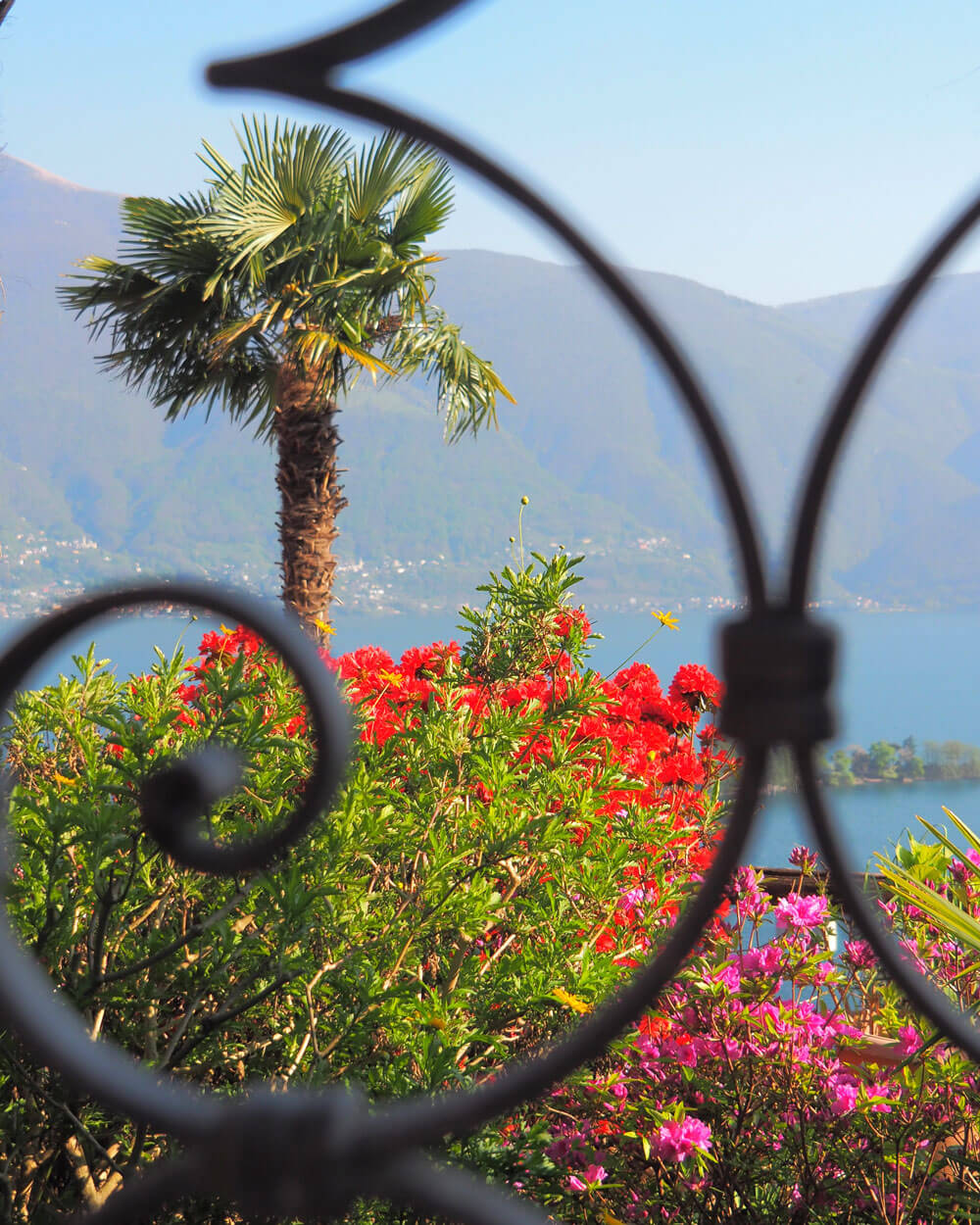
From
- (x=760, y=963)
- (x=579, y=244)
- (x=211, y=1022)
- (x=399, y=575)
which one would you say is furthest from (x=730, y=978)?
(x=399, y=575)

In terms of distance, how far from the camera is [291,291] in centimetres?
575

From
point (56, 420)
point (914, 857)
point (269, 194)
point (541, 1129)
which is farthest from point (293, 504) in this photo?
point (56, 420)

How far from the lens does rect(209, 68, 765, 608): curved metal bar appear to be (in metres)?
0.39

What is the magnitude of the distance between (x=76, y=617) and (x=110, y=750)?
1.00 m

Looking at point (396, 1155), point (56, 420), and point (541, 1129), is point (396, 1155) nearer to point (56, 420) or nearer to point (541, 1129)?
point (541, 1129)

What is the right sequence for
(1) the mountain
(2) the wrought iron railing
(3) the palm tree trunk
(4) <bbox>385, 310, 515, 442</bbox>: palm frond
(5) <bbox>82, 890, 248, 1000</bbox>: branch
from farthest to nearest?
(1) the mountain → (4) <bbox>385, 310, 515, 442</bbox>: palm frond → (3) the palm tree trunk → (5) <bbox>82, 890, 248, 1000</bbox>: branch → (2) the wrought iron railing

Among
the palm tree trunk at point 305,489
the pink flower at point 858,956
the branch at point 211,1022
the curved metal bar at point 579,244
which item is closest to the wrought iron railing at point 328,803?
the curved metal bar at point 579,244

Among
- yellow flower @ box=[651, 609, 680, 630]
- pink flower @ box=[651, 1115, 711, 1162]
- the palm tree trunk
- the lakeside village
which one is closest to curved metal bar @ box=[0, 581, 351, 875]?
pink flower @ box=[651, 1115, 711, 1162]

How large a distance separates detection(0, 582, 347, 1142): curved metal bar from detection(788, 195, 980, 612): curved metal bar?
7.8 inches

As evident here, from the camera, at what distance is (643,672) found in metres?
2.67

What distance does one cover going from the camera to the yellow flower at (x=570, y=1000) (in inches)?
46.8

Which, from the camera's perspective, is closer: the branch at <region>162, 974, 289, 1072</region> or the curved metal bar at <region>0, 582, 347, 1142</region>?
the curved metal bar at <region>0, 582, 347, 1142</region>

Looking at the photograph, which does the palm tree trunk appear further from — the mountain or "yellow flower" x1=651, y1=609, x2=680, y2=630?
the mountain

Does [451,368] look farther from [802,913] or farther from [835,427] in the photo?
[835,427]
